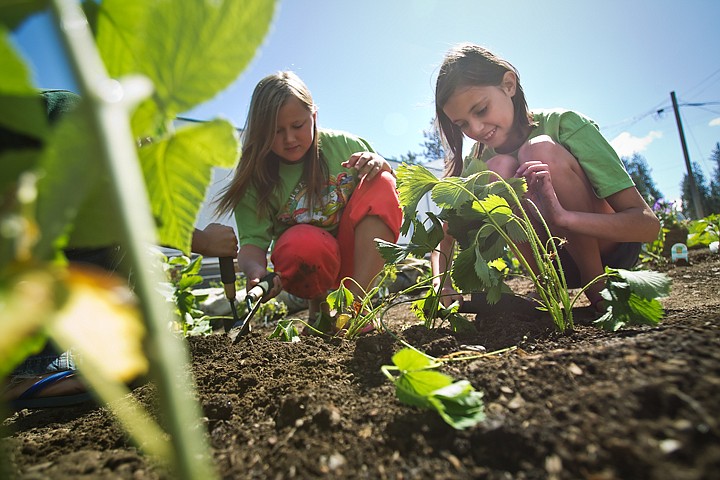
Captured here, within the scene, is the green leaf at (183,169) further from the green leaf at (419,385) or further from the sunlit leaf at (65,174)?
the green leaf at (419,385)

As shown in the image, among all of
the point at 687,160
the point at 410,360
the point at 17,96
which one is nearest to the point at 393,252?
the point at 410,360

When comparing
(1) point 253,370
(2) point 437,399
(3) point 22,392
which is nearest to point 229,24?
(2) point 437,399

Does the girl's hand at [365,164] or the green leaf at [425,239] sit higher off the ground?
the girl's hand at [365,164]

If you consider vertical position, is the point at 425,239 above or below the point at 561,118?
below

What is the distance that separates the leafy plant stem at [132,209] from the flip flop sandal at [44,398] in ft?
3.90

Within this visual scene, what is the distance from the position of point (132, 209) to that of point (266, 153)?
199 centimetres

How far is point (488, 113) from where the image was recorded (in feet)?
6.48

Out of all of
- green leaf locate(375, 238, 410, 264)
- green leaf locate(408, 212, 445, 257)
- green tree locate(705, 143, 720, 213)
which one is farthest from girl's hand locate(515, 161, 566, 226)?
green tree locate(705, 143, 720, 213)

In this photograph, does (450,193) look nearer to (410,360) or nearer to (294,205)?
(410,360)

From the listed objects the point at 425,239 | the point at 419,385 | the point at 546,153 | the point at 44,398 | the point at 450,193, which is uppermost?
the point at 546,153

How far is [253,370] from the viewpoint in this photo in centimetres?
97

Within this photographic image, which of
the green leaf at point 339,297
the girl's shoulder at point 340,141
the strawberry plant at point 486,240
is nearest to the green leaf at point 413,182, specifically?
the strawberry plant at point 486,240

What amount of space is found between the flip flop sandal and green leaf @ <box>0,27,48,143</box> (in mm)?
1098

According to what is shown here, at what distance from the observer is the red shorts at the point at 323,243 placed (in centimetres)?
194
